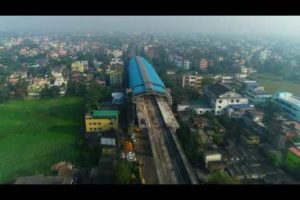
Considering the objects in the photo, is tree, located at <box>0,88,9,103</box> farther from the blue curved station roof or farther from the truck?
the truck

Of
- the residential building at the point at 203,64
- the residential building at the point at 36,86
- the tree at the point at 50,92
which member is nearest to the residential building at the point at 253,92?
the residential building at the point at 203,64

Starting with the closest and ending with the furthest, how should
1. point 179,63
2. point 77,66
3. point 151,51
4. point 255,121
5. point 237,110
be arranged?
point 255,121, point 237,110, point 77,66, point 179,63, point 151,51

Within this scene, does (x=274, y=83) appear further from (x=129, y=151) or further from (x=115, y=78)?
(x=129, y=151)

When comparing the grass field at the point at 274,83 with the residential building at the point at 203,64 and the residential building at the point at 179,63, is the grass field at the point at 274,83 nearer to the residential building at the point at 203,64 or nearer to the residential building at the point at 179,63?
the residential building at the point at 203,64

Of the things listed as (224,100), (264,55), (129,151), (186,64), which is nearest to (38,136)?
(129,151)

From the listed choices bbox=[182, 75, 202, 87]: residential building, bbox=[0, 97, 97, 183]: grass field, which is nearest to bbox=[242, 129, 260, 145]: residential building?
bbox=[0, 97, 97, 183]: grass field

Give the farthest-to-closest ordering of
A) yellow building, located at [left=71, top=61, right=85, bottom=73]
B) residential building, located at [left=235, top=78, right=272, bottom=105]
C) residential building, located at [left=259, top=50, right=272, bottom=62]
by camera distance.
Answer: yellow building, located at [left=71, top=61, right=85, bottom=73]
residential building, located at [left=259, top=50, right=272, bottom=62]
residential building, located at [left=235, top=78, right=272, bottom=105]
